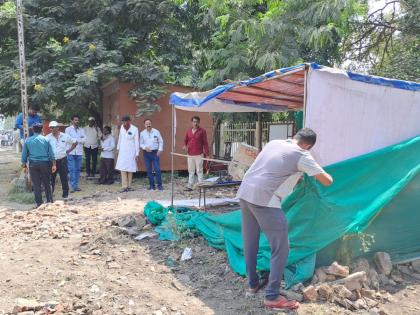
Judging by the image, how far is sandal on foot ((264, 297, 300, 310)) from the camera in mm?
3840

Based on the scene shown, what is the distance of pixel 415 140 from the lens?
4.84m

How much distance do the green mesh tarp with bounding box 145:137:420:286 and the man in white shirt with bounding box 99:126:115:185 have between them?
6490mm

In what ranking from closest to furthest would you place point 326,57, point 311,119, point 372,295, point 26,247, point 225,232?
point 372,295 < point 311,119 < point 225,232 < point 26,247 < point 326,57

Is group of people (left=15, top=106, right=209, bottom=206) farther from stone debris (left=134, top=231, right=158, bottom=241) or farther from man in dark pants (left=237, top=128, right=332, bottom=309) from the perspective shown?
man in dark pants (left=237, top=128, right=332, bottom=309)

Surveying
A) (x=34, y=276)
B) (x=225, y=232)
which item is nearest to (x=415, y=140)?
(x=225, y=232)

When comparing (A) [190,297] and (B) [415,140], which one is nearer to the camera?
(A) [190,297]

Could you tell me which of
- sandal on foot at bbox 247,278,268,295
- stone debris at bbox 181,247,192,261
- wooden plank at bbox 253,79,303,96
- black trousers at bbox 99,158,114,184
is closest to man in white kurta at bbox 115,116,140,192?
black trousers at bbox 99,158,114,184

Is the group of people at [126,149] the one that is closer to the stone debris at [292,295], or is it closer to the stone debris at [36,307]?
the stone debris at [36,307]

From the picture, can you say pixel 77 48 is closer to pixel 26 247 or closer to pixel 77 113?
pixel 77 113

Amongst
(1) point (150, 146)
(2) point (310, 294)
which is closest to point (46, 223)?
(1) point (150, 146)

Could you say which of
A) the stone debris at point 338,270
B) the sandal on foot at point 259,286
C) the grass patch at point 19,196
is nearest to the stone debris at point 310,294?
the stone debris at point 338,270

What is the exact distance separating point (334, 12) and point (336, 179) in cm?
640

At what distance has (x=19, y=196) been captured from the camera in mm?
9836

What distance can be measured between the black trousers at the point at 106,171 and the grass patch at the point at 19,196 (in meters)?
2.03
